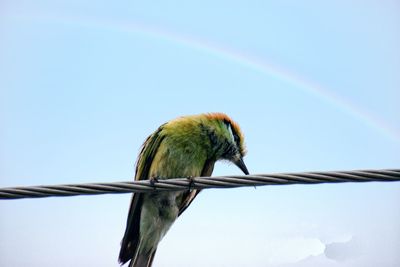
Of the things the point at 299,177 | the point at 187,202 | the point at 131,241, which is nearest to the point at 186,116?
the point at 187,202

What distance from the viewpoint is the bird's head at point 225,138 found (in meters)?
5.56

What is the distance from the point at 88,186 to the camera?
3070mm

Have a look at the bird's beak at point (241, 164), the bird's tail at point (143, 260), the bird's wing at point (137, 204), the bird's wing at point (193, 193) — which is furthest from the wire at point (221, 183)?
the bird's beak at point (241, 164)

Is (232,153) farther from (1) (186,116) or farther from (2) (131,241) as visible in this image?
(2) (131,241)

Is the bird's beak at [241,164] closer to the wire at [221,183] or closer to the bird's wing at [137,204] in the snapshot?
the bird's wing at [137,204]

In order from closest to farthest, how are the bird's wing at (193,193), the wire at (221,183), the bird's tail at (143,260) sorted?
the wire at (221,183) → the bird's tail at (143,260) → the bird's wing at (193,193)

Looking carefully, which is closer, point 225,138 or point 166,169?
point 166,169

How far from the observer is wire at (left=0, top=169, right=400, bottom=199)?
2.91 metres

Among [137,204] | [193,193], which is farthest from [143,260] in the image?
[193,193]

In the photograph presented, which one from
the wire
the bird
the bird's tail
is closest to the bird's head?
the bird

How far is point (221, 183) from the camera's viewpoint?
3.18 meters

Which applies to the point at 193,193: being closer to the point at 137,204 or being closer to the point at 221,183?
the point at 137,204

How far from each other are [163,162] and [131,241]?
34.9 inches

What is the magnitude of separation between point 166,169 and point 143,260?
943mm
